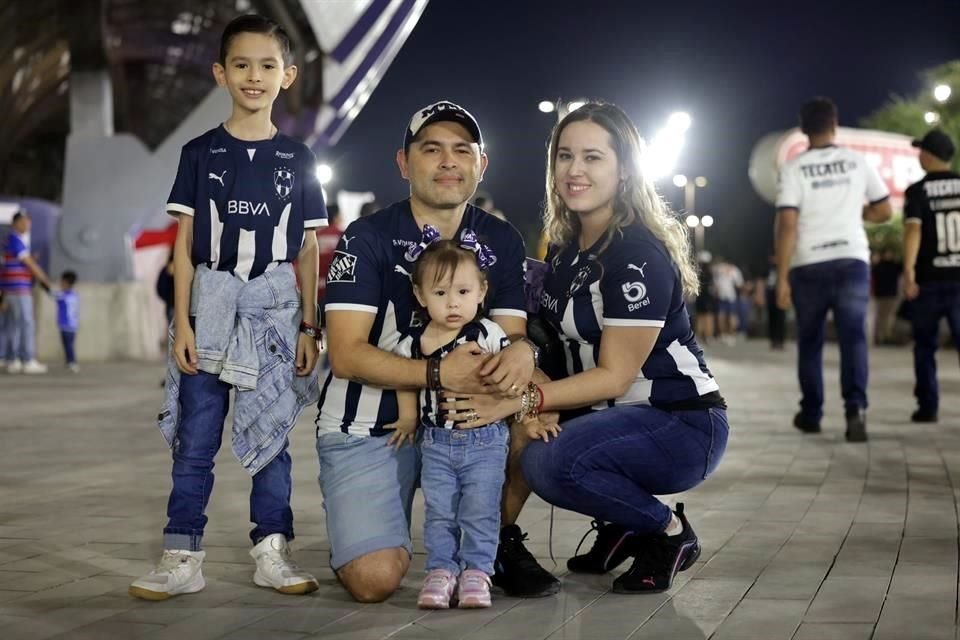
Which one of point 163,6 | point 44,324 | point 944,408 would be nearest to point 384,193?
point 163,6

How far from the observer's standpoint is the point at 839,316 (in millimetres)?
8516

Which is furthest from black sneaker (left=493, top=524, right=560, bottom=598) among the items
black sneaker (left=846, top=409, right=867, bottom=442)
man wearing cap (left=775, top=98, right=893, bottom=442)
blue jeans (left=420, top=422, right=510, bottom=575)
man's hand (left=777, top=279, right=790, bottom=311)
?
man's hand (left=777, top=279, right=790, bottom=311)

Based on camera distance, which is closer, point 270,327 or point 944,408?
point 270,327

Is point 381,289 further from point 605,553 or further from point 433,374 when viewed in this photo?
point 605,553

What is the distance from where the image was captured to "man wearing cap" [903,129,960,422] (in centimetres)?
943

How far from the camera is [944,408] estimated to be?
1063 cm

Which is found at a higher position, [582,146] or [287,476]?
[582,146]

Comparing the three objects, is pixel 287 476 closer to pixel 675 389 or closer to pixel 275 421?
pixel 275 421

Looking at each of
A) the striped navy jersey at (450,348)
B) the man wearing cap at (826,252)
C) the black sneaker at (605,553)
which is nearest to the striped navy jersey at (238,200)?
the striped navy jersey at (450,348)

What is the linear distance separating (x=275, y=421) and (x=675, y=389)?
133cm

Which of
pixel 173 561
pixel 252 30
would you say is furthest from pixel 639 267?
Result: pixel 173 561

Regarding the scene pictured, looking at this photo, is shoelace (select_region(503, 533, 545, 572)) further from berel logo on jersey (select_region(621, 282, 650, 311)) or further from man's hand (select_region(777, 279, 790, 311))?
man's hand (select_region(777, 279, 790, 311))

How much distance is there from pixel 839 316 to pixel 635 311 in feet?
15.1

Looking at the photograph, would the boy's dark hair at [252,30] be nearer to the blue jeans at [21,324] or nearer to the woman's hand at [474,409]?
the woman's hand at [474,409]
